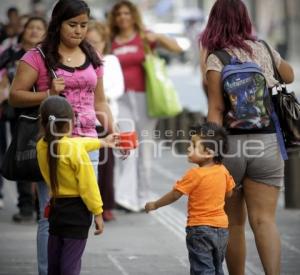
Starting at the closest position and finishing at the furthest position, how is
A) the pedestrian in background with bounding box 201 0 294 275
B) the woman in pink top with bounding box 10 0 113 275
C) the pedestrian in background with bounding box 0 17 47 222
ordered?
1. the pedestrian in background with bounding box 201 0 294 275
2. the woman in pink top with bounding box 10 0 113 275
3. the pedestrian in background with bounding box 0 17 47 222

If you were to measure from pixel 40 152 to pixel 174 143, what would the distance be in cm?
1212

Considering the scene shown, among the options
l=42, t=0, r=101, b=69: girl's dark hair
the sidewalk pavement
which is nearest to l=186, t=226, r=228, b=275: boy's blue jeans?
l=42, t=0, r=101, b=69: girl's dark hair

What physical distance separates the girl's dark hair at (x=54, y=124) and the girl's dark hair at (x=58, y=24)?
81 cm

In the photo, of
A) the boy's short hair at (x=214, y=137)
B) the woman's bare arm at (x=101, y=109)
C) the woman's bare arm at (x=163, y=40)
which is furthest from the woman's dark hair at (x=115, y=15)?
the boy's short hair at (x=214, y=137)

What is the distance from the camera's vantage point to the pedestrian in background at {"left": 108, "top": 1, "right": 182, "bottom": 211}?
1167cm

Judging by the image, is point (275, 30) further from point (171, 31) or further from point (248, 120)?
point (248, 120)

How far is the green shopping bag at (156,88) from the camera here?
11.7m

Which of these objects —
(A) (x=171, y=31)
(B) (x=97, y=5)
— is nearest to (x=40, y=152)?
(A) (x=171, y=31)

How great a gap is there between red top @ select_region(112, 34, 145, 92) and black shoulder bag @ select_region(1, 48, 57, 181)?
3928 mm

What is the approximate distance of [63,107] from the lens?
6.63m

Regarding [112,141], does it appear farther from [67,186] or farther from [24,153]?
[24,153]

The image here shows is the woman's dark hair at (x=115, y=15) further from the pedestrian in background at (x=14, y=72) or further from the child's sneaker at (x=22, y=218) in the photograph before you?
the child's sneaker at (x=22, y=218)

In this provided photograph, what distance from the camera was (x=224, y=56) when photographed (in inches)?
281

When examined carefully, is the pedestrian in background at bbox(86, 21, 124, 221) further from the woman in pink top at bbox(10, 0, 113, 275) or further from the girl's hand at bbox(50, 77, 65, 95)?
the girl's hand at bbox(50, 77, 65, 95)
